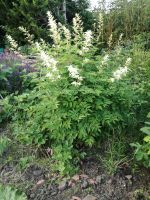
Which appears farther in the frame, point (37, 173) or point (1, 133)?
point (1, 133)

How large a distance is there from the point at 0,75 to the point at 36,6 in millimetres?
3317

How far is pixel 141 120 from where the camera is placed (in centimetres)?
393

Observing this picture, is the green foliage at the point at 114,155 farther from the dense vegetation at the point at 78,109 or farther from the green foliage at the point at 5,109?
the green foliage at the point at 5,109

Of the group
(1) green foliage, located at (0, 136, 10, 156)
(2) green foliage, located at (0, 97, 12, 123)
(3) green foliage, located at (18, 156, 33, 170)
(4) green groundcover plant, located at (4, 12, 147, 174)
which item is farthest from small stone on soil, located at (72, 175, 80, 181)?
(2) green foliage, located at (0, 97, 12, 123)

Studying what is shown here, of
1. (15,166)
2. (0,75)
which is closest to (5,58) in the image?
(0,75)

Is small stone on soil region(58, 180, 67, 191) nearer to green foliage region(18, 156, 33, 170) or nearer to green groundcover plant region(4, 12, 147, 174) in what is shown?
green groundcover plant region(4, 12, 147, 174)

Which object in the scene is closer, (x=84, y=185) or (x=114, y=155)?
(x=84, y=185)

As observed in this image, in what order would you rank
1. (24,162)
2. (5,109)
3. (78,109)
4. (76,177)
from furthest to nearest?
(5,109), (24,162), (76,177), (78,109)

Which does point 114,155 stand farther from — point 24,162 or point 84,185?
point 24,162

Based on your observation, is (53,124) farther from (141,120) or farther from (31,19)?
(31,19)

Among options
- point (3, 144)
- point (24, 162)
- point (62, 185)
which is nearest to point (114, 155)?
point (62, 185)

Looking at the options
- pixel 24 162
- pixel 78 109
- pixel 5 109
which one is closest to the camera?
pixel 78 109

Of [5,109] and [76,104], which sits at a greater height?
[76,104]

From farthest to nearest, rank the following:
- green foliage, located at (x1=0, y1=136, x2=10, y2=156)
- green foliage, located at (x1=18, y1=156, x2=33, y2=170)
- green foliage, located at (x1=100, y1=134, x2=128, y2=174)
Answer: green foliage, located at (x1=0, y1=136, x2=10, y2=156) → green foliage, located at (x1=18, y1=156, x2=33, y2=170) → green foliage, located at (x1=100, y1=134, x2=128, y2=174)
